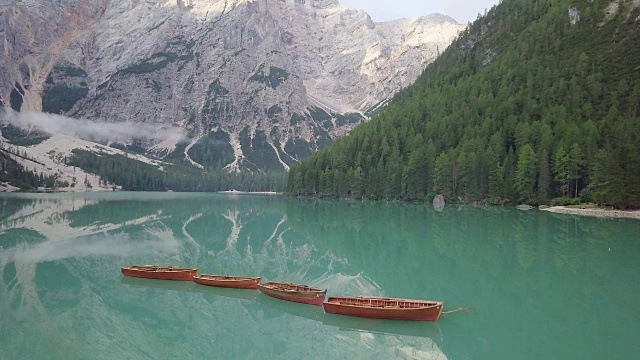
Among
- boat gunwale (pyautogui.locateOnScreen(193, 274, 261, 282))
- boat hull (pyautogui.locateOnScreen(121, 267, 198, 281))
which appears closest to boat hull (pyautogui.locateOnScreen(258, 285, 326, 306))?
boat gunwale (pyautogui.locateOnScreen(193, 274, 261, 282))

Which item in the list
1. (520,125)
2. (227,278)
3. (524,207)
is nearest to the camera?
(227,278)

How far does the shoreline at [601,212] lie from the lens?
76438mm

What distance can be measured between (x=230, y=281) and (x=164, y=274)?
20.7ft

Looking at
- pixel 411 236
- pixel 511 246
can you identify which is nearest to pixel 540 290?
pixel 511 246

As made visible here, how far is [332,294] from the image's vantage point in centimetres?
3197

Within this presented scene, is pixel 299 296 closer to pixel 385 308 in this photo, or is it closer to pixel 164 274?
pixel 385 308

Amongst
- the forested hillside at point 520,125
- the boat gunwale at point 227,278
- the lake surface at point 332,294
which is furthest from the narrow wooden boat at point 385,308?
the forested hillside at point 520,125

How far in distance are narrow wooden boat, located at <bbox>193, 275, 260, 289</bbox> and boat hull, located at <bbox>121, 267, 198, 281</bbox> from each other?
0.94 meters

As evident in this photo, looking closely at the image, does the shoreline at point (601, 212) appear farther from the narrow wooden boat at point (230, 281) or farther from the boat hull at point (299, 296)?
the narrow wooden boat at point (230, 281)

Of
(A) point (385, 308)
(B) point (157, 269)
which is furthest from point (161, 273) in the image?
(A) point (385, 308)

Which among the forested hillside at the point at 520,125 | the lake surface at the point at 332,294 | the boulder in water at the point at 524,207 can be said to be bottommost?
the lake surface at the point at 332,294

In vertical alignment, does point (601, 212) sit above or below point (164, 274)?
above

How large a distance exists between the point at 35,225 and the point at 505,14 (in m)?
165

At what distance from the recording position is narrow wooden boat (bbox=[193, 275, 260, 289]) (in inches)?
1287
